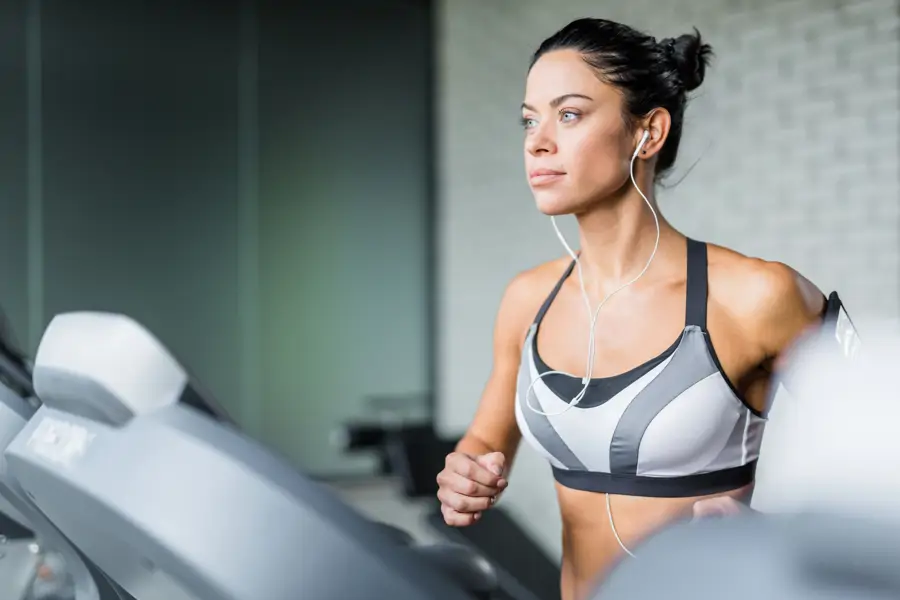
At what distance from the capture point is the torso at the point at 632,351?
3.86 feet

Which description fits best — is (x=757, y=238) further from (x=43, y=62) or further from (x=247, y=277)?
(x=43, y=62)

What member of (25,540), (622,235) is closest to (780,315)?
(622,235)

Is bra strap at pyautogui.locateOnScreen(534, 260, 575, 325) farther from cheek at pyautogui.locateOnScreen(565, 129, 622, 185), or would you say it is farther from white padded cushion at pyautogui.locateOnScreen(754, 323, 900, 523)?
white padded cushion at pyautogui.locateOnScreen(754, 323, 900, 523)

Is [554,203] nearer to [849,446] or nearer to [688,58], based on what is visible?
[688,58]

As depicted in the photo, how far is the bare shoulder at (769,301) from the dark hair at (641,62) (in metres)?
0.19

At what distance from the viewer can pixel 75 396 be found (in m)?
0.65

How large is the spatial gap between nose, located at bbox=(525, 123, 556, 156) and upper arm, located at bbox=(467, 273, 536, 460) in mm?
309

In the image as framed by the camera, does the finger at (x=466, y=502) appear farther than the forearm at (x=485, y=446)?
No

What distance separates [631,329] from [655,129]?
25 cm

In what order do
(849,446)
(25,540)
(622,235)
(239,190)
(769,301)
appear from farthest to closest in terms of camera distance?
(239,190)
(25,540)
(622,235)
(769,301)
(849,446)

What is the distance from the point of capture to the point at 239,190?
5.10 metres

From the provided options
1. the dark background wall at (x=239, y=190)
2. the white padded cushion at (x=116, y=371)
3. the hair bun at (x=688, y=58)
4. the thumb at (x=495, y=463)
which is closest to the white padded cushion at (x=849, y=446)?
the white padded cushion at (x=116, y=371)

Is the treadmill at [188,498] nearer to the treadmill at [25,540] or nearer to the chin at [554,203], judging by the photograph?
the treadmill at [25,540]

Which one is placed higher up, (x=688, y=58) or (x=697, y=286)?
(x=688, y=58)
